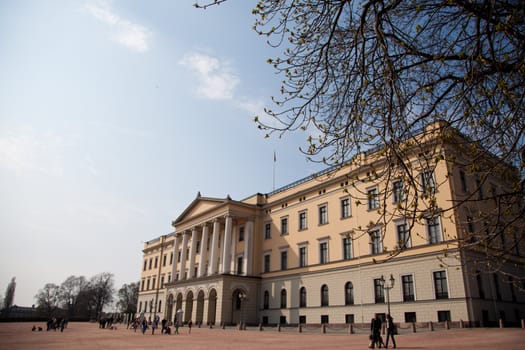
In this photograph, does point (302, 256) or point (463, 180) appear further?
point (302, 256)

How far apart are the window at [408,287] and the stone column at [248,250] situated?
18558 millimetres

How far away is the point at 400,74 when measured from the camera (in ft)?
27.2

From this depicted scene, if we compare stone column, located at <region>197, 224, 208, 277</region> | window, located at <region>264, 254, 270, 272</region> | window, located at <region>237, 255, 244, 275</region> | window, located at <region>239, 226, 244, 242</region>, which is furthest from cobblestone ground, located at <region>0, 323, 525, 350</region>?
stone column, located at <region>197, 224, 208, 277</region>

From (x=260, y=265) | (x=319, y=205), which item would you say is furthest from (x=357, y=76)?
(x=260, y=265)

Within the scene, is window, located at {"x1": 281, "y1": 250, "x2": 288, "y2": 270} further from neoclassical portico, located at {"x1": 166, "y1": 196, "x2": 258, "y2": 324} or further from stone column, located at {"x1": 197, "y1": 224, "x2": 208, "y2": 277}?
stone column, located at {"x1": 197, "y1": 224, "x2": 208, "y2": 277}

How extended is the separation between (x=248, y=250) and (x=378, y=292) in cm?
1678

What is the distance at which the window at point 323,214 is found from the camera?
3517 centimetres

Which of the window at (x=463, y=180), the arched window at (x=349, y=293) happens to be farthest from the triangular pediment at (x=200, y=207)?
the window at (x=463, y=180)

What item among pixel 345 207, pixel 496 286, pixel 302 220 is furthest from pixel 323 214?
pixel 496 286

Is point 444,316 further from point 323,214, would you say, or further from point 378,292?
point 323,214

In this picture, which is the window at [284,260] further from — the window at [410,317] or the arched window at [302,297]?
the window at [410,317]

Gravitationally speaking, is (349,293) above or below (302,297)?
above

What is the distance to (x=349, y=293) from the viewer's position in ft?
102

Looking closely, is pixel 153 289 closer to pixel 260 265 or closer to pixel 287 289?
pixel 260 265
